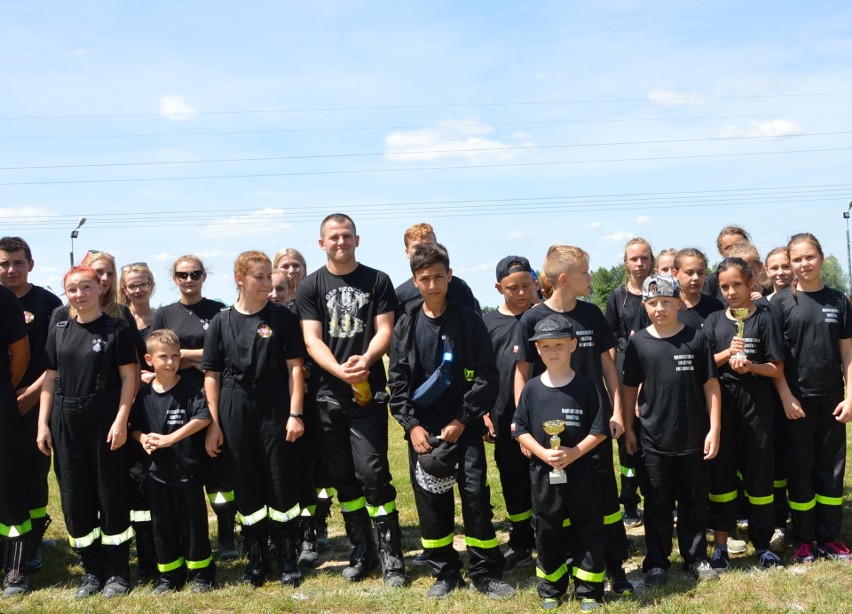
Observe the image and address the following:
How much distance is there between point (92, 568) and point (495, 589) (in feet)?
10.2

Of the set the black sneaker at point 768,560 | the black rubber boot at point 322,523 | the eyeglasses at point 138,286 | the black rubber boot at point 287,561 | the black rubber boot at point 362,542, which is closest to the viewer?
the black sneaker at point 768,560

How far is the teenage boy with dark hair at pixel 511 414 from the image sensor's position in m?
6.37

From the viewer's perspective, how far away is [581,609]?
519 centimetres

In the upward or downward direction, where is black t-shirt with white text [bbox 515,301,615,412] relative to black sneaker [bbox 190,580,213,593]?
upward

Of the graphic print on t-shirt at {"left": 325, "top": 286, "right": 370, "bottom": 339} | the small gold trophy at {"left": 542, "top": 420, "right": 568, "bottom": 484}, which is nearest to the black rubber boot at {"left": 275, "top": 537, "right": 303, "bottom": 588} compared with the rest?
the graphic print on t-shirt at {"left": 325, "top": 286, "right": 370, "bottom": 339}

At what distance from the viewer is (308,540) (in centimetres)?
698

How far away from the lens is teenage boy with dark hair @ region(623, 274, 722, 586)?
5.69 metres

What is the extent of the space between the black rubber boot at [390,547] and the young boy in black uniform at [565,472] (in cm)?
119

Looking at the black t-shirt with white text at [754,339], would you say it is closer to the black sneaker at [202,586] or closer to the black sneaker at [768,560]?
the black sneaker at [768,560]

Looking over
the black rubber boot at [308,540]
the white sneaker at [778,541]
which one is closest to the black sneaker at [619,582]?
the white sneaker at [778,541]

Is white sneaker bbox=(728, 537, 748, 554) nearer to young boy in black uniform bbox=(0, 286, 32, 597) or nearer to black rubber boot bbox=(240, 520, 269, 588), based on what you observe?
black rubber boot bbox=(240, 520, 269, 588)

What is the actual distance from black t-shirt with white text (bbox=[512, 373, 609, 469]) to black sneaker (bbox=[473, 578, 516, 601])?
94 centimetres

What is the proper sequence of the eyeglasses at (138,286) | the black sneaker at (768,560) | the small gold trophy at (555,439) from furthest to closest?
1. the eyeglasses at (138,286)
2. the black sneaker at (768,560)
3. the small gold trophy at (555,439)

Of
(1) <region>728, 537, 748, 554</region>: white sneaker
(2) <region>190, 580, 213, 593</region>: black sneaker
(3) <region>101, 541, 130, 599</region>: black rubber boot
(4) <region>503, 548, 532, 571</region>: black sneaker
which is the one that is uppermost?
(3) <region>101, 541, 130, 599</region>: black rubber boot
